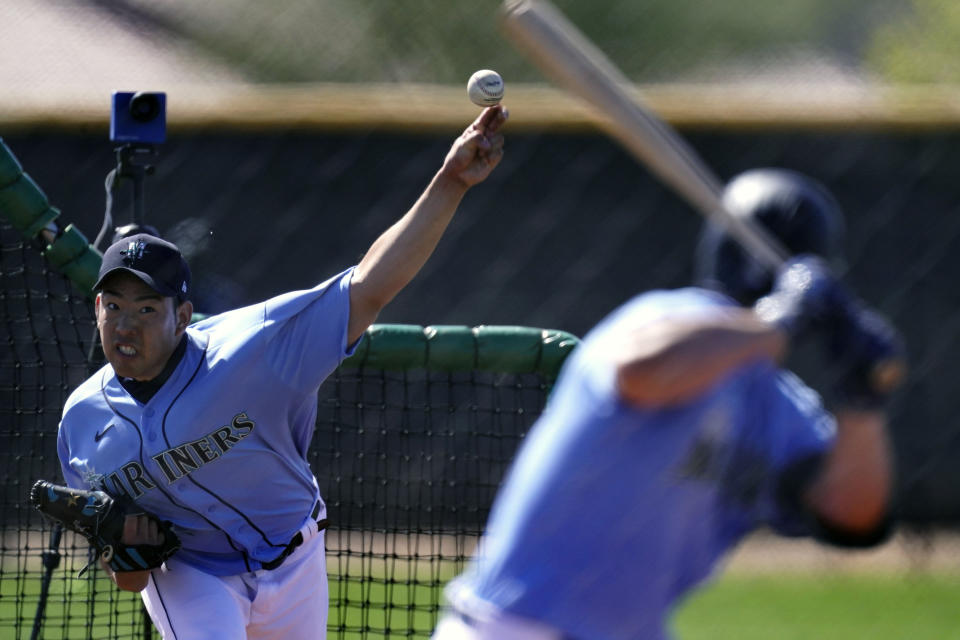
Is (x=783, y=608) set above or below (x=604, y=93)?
below

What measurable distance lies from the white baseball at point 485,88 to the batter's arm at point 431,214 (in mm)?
110

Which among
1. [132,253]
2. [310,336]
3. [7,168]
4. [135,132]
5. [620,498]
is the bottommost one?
[620,498]

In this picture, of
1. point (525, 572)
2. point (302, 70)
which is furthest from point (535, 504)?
point (302, 70)

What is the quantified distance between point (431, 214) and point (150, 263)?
803mm

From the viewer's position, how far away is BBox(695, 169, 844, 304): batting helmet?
8.20 feet

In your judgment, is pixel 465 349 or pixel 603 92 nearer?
pixel 603 92

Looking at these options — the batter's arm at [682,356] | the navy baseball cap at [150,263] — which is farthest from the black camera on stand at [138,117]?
Result: the batter's arm at [682,356]

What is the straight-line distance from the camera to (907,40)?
11805 millimetres

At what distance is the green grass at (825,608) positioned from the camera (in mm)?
6621

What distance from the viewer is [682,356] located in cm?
219

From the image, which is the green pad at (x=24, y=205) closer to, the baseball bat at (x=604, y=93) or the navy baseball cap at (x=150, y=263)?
the navy baseball cap at (x=150, y=263)

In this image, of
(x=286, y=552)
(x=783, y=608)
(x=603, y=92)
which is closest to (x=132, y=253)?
(x=286, y=552)

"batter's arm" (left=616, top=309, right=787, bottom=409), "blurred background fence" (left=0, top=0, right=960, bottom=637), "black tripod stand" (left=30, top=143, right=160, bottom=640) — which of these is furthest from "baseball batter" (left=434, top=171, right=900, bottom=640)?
"blurred background fence" (left=0, top=0, right=960, bottom=637)

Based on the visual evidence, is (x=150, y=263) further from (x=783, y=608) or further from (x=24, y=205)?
(x=783, y=608)
